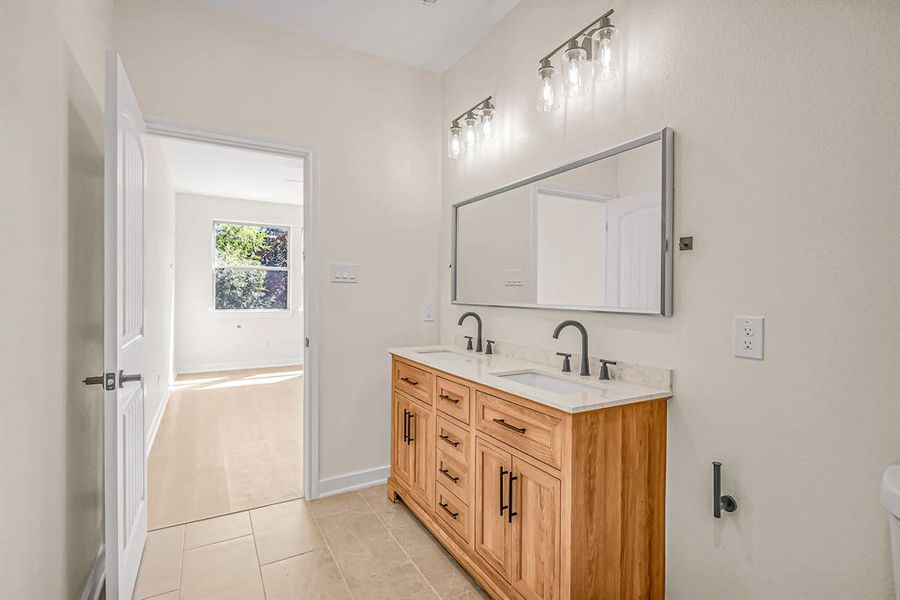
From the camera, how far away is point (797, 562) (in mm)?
1246

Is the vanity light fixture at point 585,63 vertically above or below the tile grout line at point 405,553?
above

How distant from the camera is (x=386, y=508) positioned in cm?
250

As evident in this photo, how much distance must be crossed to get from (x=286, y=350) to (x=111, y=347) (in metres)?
5.95

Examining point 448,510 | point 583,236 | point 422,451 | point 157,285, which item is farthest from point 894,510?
point 157,285

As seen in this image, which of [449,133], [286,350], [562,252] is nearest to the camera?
[562,252]

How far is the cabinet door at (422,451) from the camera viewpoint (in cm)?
218

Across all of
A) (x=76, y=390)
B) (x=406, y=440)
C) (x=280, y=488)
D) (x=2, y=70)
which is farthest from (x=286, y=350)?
(x=2, y=70)

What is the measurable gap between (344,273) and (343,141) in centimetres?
81

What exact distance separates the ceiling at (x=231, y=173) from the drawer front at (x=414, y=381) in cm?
238

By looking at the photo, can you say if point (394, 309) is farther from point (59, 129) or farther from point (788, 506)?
point (788, 506)

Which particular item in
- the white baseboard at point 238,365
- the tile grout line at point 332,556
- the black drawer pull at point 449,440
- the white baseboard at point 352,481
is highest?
the black drawer pull at point 449,440

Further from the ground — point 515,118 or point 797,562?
point 515,118

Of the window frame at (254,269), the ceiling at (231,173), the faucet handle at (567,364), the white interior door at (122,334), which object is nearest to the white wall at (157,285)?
the ceiling at (231,173)

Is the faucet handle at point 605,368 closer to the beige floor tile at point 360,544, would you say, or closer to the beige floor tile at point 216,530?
the beige floor tile at point 360,544
